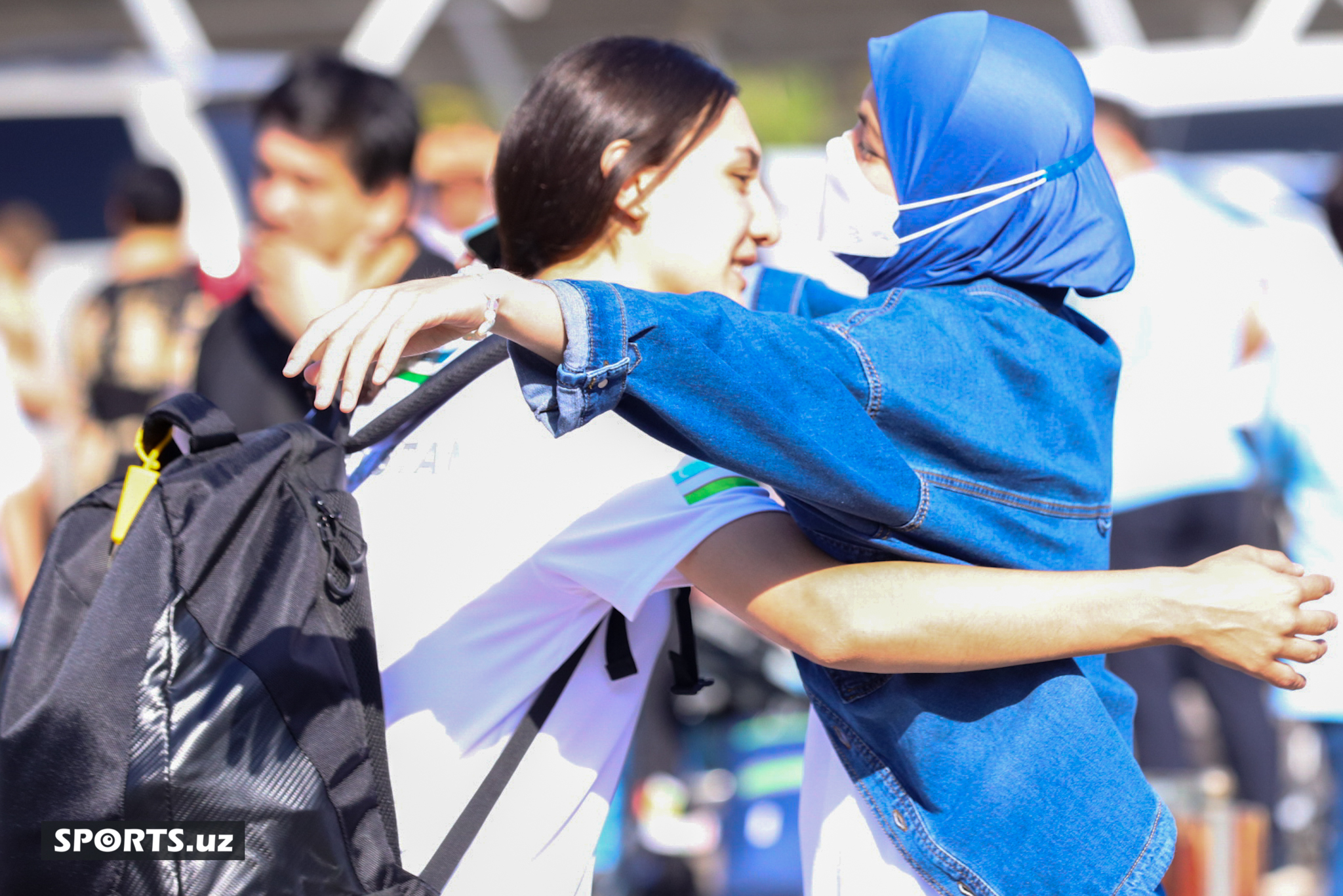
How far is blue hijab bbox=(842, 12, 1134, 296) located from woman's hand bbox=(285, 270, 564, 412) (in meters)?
0.61

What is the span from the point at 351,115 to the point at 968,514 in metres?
2.13

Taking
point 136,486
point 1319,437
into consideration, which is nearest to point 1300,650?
point 136,486

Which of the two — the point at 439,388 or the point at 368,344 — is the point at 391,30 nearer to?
the point at 439,388

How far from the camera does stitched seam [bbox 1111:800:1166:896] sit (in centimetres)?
147

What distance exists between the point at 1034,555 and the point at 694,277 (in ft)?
Answer: 1.99

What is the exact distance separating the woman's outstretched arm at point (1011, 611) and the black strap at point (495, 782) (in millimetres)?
292

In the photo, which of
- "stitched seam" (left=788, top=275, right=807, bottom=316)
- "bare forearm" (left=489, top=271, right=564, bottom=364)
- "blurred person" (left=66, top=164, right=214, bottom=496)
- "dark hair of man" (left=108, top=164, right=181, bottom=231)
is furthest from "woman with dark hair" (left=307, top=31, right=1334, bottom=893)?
"dark hair of man" (left=108, top=164, right=181, bottom=231)

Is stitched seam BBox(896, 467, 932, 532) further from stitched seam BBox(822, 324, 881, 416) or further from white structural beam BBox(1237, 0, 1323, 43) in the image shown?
white structural beam BBox(1237, 0, 1323, 43)

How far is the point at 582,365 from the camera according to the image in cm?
111

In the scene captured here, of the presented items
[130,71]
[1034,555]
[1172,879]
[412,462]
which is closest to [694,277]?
[412,462]

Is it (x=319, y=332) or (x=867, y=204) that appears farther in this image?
(x=867, y=204)

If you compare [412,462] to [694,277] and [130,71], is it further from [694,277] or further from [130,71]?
[130,71]

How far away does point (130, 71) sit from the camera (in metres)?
7.45

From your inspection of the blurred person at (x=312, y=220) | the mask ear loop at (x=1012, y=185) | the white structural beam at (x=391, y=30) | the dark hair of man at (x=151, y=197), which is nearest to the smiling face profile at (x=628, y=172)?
the mask ear loop at (x=1012, y=185)
